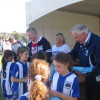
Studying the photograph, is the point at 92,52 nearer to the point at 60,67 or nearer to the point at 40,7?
the point at 60,67

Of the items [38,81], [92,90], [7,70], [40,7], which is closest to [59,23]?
[40,7]

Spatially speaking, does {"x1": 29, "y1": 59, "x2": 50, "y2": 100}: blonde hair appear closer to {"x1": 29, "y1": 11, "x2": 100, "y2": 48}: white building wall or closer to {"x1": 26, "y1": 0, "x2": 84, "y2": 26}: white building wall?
{"x1": 26, "y1": 0, "x2": 84, "y2": 26}: white building wall

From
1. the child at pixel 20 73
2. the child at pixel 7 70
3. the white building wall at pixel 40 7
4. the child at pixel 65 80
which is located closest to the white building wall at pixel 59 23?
the white building wall at pixel 40 7

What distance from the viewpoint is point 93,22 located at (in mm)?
8266

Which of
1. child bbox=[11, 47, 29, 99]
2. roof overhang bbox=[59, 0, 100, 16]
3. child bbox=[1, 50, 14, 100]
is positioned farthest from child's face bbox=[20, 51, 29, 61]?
roof overhang bbox=[59, 0, 100, 16]

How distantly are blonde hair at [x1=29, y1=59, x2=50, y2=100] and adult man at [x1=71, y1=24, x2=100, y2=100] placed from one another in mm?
960

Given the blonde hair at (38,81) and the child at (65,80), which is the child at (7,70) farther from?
the blonde hair at (38,81)

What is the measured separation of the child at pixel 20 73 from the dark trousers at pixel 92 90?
937 millimetres

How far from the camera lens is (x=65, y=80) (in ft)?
8.05

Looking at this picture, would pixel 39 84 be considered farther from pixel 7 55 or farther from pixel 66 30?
pixel 66 30

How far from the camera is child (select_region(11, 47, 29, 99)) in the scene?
11.8 feet

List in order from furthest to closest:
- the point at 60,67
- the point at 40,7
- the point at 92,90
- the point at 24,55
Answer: the point at 40,7 < the point at 24,55 < the point at 92,90 < the point at 60,67

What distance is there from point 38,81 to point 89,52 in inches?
46.0

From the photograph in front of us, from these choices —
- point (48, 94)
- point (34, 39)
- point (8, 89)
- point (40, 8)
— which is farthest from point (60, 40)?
point (48, 94)
